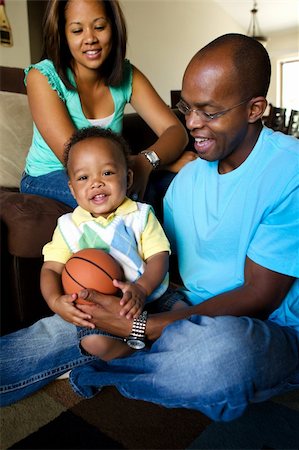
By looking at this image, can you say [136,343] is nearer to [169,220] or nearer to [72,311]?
[72,311]

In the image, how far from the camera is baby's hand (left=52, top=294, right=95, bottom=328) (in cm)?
123

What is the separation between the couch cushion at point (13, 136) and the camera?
2.22 meters

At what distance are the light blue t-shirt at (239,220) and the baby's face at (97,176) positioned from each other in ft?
0.73

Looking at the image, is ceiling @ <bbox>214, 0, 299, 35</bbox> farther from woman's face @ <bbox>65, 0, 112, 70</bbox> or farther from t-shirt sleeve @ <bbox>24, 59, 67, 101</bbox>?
t-shirt sleeve @ <bbox>24, 59, 67, 101</bbox>

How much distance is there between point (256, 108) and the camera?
1226 mm

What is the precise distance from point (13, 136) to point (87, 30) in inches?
30.8

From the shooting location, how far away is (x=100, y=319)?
1222mm

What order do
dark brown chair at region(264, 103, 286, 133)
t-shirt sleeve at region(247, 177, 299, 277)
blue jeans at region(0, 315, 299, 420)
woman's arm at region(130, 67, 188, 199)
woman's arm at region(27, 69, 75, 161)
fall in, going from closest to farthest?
blue jeans at region(0, 315, 299, 420) < t-shirt sleeve at region(247, 177, 299, 277) < woman's arm at region(27, 69, 75, 161) < woman's arm at region(130, 67, 188, 199) < dark brown chair at region(264, 103, 286, 133)

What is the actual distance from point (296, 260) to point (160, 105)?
1134 mm

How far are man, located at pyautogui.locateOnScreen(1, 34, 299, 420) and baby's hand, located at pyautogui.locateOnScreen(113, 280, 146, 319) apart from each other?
0.03 meters

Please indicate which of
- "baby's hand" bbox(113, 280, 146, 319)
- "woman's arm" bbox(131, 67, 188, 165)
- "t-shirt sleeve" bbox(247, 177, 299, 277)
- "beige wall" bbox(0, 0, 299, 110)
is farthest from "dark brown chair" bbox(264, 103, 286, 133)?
"baby's hand" bbox(113, 280, 146, 319)

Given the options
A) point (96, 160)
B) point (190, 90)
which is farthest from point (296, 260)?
point (96, 160)

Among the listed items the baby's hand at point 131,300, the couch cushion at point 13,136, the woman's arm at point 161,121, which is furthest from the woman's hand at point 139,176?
the couch cushion at point 13,136

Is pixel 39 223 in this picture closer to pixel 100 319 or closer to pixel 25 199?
pixel 25 199
